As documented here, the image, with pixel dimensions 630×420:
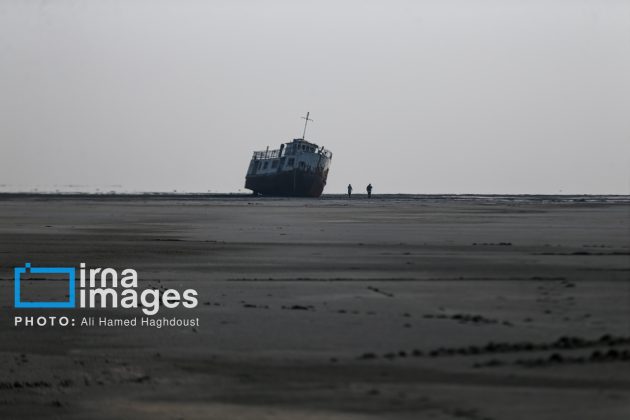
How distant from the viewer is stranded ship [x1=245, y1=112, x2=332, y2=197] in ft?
325

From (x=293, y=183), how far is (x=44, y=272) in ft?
275

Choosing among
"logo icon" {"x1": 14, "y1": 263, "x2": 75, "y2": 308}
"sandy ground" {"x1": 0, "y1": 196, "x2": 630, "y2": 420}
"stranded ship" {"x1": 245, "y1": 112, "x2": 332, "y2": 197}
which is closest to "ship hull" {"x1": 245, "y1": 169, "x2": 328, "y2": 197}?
"stranded ship" {"x1": 245, "y1": 112, "x2": 332, "y2": 197}

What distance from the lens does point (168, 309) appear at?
10.6 m

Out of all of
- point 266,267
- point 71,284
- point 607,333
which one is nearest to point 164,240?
point 266,267

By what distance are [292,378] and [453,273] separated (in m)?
7.50

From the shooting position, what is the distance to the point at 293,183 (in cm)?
9894

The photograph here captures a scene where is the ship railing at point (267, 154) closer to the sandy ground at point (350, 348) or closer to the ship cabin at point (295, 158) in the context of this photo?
the ship cabin at point (295, 158)

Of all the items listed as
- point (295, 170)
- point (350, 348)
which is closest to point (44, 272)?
point (350, 348)

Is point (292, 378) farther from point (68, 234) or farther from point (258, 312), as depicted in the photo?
point (68, 234)

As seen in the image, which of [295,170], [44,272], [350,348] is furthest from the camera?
[295,170]

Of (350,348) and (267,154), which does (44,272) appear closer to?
(350,348)

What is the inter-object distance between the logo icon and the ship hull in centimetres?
8203

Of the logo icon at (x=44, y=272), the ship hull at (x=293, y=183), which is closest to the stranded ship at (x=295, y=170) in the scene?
the ship hull at (x=293, y=183)

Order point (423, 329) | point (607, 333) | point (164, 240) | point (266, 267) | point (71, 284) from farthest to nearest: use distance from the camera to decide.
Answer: point (164, 240) → point (266, 267) → point (71, 284) → point (423, 329) → point (607, 333)
